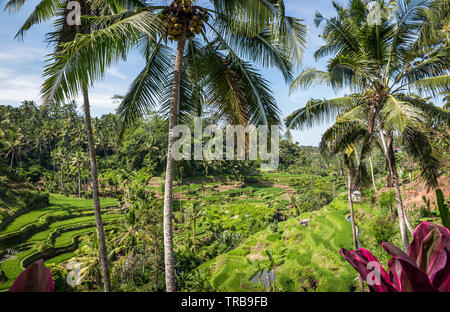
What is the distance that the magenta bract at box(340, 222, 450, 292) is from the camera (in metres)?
0.39

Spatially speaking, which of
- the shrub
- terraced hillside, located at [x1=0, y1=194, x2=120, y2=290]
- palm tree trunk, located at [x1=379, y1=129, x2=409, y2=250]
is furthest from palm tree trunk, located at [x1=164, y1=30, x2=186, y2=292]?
terraced hillside, located at [x1=0, y1=194, x2=120, y2=290]

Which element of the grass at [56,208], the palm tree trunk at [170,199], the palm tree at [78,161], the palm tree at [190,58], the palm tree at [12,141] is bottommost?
the grass at [56,208]

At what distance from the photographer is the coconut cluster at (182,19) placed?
3.00 m

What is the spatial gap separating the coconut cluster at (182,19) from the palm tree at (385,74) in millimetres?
2274

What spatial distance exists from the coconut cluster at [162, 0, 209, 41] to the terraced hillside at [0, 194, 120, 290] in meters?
17.8

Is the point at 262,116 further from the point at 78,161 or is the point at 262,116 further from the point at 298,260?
the point at 78,161

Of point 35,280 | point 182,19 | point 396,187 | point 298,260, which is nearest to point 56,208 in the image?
point 298,260

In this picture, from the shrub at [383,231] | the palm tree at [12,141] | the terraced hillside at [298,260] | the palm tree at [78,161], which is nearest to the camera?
the shrub at [383,231]

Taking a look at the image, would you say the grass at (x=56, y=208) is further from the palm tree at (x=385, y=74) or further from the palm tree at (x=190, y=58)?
the palm tree at (x=385, y=74)

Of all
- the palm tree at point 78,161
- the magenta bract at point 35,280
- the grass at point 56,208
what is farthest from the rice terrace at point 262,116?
the palm tree at point 78,161

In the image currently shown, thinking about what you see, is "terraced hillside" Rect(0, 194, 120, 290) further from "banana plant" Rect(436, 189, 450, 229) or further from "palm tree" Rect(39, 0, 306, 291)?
"banana plant" Rect(436, 189, 450, 229)
